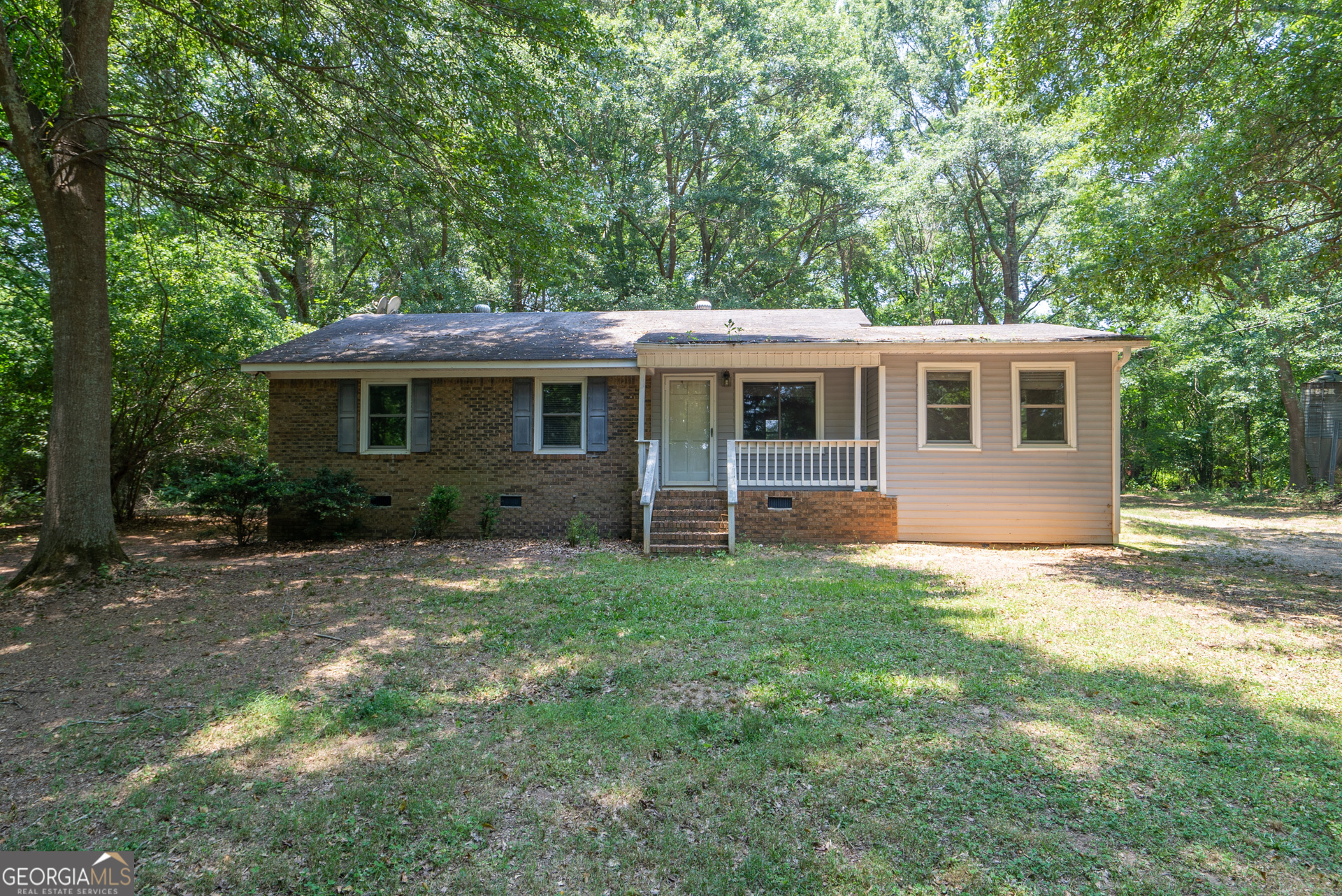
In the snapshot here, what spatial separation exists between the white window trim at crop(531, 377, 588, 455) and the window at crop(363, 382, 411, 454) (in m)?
2.31

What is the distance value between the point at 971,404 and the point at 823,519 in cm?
308

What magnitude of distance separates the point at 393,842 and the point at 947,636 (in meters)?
4.26

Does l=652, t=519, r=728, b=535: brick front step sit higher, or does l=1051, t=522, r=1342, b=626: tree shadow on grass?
l=652, t=519, r=728, b=535: brick front step

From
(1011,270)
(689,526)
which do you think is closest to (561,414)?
(689,526)

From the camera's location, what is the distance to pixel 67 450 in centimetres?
693

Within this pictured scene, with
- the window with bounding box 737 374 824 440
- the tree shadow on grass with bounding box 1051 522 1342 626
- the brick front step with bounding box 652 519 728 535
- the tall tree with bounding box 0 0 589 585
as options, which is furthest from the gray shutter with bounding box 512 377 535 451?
the tree shadow on grass with bounding box 1051 522 1342 626

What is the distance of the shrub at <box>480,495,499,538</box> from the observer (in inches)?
442

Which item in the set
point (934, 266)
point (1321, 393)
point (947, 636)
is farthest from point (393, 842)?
point (934, 266)

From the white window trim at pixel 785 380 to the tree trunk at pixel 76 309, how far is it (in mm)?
8816

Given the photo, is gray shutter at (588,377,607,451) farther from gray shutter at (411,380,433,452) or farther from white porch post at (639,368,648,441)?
gray shutter at (411,380,433,452)

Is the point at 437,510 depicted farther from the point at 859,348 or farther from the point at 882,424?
the point at 882,424

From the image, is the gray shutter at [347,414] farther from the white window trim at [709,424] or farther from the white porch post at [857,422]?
the white porch post at [857,422]

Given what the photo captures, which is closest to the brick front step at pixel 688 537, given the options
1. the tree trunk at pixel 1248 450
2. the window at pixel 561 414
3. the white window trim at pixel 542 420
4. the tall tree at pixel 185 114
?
the white window trim at pixel 542 420

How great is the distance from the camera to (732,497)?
960 cm
